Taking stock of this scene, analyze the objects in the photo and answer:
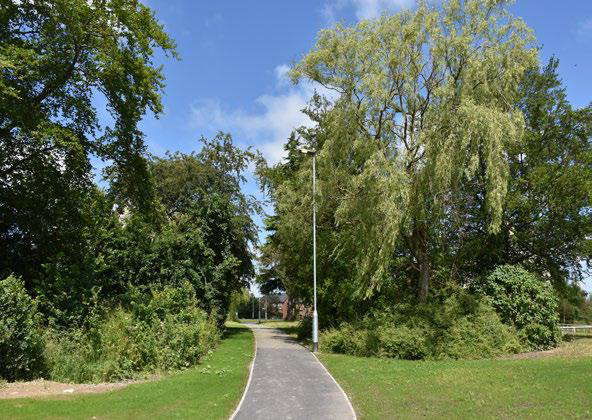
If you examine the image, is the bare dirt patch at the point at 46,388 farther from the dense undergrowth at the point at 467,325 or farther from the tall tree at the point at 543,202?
the tall tree at the point at 543,202

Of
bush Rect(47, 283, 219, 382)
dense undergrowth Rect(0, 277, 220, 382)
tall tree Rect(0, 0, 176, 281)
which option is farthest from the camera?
tall tree Rect(0, 0, 176, 281)

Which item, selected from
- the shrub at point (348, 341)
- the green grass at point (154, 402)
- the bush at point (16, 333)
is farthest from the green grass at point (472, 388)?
the bush at point (16, 333)

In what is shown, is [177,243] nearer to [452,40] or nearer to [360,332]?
[360,332]

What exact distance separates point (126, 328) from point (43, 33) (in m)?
11.1

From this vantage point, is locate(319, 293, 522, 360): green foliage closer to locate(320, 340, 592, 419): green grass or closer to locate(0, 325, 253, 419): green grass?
locate(320, 340, 592, 419): green grass

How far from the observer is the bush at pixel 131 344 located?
15.2 m

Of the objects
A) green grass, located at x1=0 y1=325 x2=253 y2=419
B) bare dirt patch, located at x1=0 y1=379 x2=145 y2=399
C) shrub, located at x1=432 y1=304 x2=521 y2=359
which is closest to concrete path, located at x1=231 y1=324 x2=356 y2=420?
green grass, located at x1=0 y1=325 x2=253 y2=419

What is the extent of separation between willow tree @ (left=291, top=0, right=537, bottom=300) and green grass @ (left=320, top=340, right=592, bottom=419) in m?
4.98

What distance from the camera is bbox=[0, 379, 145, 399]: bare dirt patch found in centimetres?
1220

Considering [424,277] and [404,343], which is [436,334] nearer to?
[404,343]

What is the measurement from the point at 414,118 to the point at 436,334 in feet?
28.8

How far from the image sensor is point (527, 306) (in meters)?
20.5

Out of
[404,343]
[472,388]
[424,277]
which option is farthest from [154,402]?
[424,277]

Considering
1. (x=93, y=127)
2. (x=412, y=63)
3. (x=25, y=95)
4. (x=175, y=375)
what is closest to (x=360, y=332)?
(x=175, y=375)
